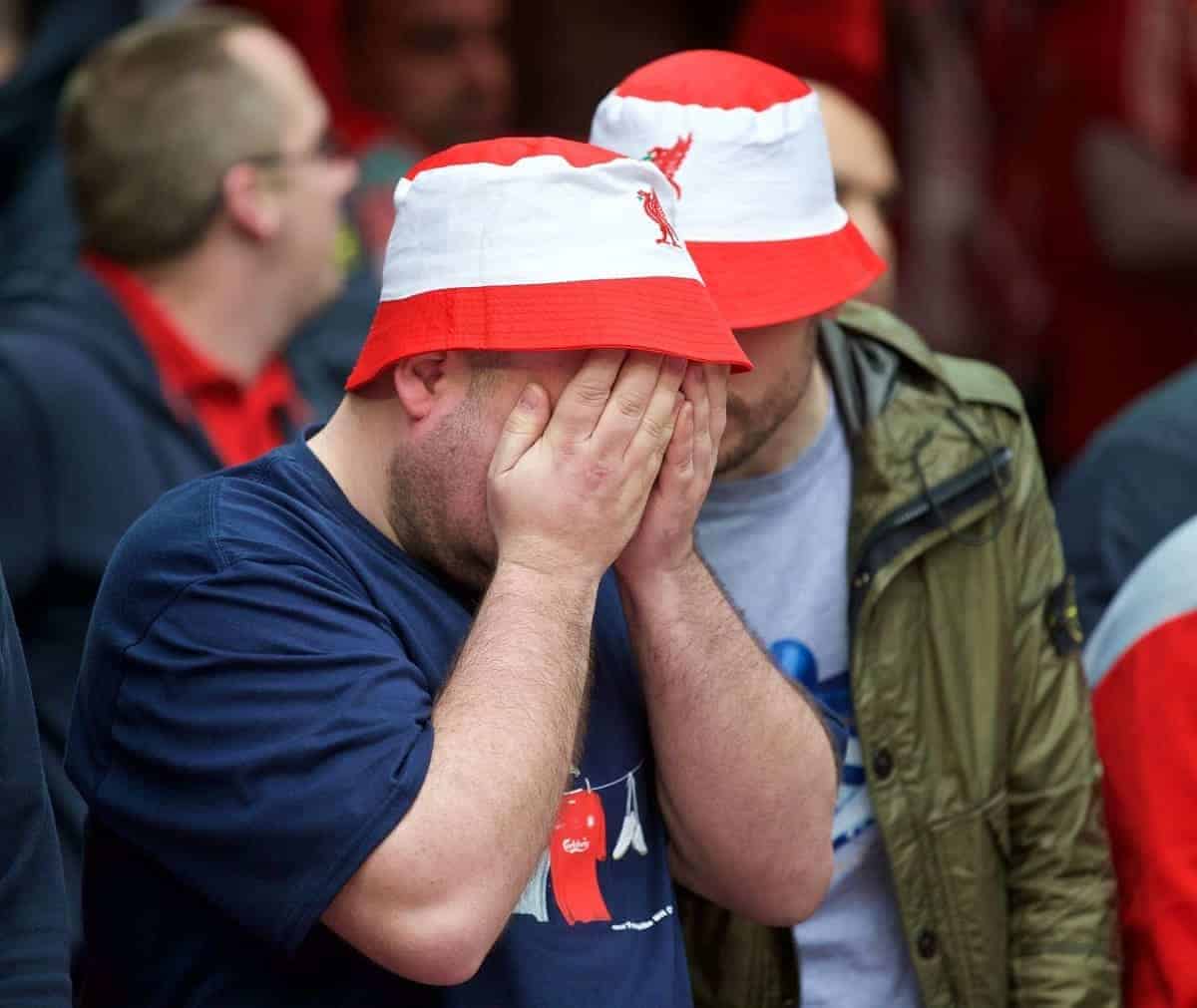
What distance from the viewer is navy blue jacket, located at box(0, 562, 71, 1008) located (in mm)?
1752

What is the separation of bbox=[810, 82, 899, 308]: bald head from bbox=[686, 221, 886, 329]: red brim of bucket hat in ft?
3.42

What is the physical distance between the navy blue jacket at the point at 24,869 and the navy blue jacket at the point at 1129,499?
Answer: 6.52ft

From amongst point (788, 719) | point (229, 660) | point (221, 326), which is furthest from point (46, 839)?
point (221, 326)

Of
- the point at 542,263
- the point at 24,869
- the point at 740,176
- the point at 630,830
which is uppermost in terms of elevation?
the point at 542,263

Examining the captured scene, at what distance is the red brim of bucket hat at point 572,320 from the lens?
1.89 meters

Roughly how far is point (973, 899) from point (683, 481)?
84 centimetres

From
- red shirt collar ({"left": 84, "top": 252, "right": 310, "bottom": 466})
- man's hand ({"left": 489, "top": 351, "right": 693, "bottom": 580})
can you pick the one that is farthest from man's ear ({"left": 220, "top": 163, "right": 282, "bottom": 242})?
man's hand ({"left": 489, "top": 351, "right": 693, "bottom": 580})

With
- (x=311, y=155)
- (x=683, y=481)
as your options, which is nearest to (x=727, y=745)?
(x=683, y=481)

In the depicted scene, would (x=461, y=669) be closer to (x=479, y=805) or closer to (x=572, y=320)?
(x=479, y=805)

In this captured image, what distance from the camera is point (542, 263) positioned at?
1908 mm

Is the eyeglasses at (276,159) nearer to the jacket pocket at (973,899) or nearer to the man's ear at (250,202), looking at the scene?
the man's ear at (250,202)

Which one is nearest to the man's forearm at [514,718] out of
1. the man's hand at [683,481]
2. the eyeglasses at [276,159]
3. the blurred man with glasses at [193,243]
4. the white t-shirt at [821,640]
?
the man's hand at [683,481]

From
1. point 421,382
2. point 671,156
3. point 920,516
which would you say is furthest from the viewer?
point 920,516

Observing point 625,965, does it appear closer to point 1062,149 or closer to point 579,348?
point 579,348
